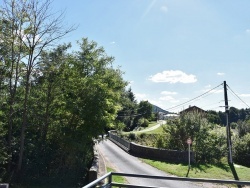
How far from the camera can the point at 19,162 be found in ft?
43.5

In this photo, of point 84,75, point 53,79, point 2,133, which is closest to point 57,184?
point 2,133

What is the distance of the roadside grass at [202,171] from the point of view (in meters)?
17.3

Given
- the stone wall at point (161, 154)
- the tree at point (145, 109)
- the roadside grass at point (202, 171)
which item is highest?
the tree at point (145, 109)

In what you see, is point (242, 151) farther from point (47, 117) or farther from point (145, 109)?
point (145, 109)

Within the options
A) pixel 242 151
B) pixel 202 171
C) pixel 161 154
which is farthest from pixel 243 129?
pixel 202 171

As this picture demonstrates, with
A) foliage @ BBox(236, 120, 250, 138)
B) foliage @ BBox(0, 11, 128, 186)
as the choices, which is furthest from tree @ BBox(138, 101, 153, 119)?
foliage @ BBox(0, 11, 128, 186)

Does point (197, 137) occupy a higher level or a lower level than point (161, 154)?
higher

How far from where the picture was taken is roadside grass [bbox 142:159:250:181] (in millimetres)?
17297


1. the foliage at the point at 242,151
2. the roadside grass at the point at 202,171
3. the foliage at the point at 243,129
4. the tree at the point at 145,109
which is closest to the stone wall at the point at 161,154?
the roadside grass at the point at 202,171

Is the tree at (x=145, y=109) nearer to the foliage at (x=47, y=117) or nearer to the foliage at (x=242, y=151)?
the foliage at (x=242, y=151)

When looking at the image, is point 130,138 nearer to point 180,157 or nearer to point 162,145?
point 162,145

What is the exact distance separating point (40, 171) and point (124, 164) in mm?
8680

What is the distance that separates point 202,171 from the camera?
18.6 metres

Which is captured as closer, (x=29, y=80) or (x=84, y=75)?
(x=29, y=80)
